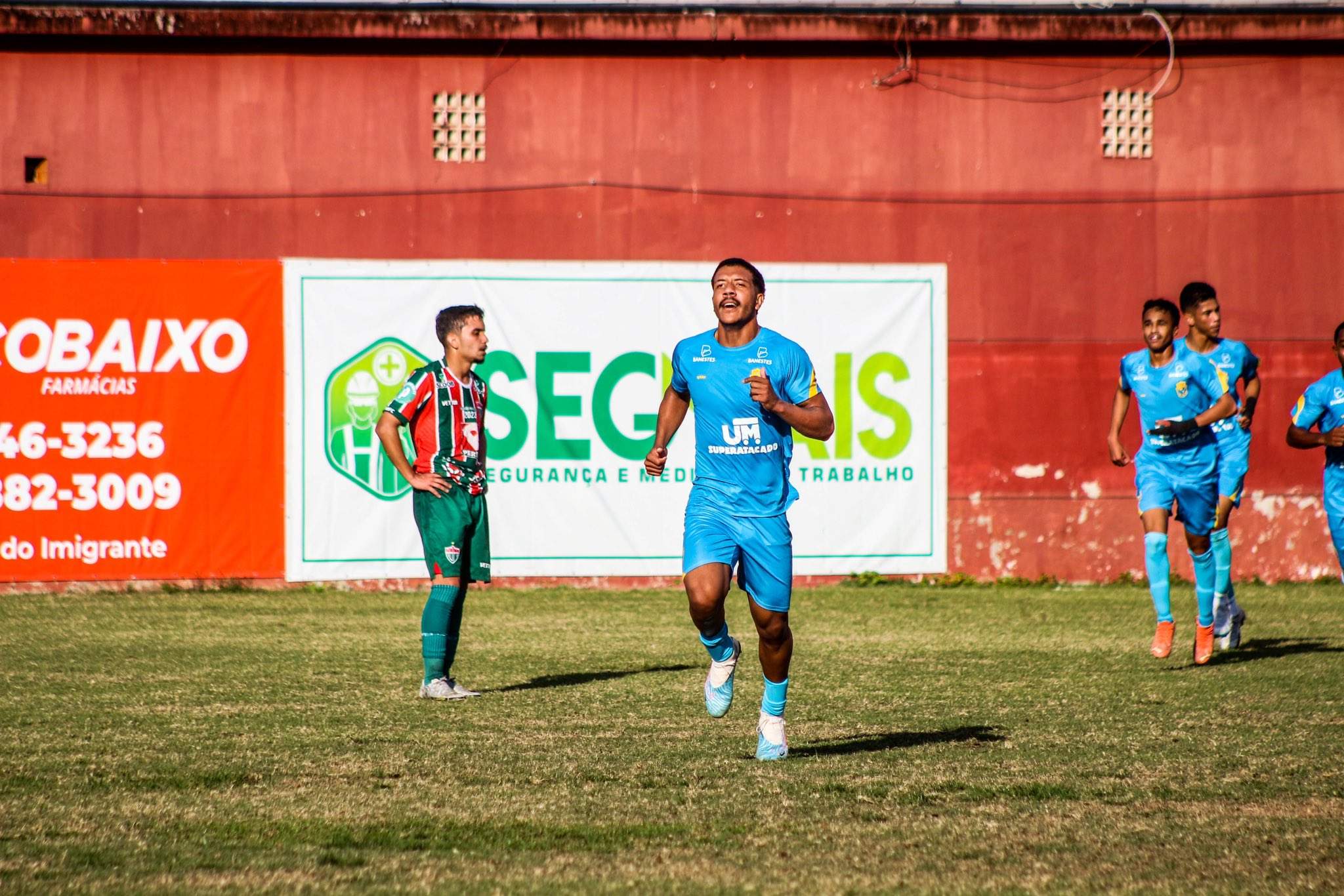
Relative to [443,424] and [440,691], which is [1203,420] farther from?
[440,691]

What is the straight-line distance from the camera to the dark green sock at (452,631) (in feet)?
27.0

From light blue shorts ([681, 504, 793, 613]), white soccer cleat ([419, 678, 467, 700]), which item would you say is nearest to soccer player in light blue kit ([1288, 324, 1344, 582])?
light blue shorts ([681, 504, 793, 613])

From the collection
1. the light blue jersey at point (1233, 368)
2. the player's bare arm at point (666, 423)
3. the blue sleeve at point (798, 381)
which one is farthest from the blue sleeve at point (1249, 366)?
the player's bare arm at point (666, 423)

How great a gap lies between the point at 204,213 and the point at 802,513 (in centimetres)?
640

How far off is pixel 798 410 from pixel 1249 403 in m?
6.02

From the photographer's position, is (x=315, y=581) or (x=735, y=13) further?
(x=735, y=13)

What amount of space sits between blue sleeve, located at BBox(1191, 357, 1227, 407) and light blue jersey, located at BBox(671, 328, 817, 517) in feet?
13.8

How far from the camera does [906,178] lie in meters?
15.2

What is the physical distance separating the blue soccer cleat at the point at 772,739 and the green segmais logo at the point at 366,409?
8037 millimetres

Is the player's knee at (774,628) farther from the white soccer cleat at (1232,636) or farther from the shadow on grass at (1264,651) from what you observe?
the white soccer cleat at (1232,636)

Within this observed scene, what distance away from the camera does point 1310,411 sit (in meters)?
9.89

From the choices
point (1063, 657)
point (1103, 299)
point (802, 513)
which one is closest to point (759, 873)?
point (1063, 657)

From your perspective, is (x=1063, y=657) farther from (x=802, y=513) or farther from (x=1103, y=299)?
(x=1103, y=299)

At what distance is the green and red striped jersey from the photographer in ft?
27.3
